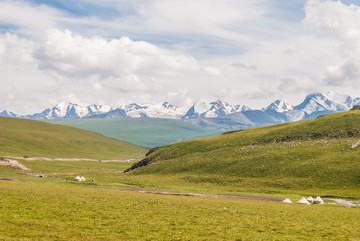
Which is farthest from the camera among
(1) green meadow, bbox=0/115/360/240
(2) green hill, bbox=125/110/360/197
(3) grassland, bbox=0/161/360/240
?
(2) green hill, bbox=125/110/360/197

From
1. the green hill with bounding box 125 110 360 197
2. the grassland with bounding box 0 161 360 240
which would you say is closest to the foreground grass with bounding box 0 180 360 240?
the grassland with bounding box 0 161 360 240

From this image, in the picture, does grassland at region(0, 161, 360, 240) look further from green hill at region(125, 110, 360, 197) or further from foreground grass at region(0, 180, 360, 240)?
green hill at region(125, 110, 360, 197)

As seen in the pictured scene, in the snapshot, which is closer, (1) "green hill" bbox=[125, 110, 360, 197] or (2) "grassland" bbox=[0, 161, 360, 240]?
(2) "grassland" bbox=[0, 161, 360, 240]

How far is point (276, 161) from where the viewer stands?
9781 centimetres

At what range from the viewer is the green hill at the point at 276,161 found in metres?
80.5

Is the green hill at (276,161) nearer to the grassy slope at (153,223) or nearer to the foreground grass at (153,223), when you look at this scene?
the foreground grass at (153,223)

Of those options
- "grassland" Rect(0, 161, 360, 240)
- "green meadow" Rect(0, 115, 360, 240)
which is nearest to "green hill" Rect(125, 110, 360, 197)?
"green meadow" Rect(0, 115, 360, 240)

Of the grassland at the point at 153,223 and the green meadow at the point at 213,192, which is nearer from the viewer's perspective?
the grassland at the point at 153,223

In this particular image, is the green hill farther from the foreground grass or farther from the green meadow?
the foreground grass

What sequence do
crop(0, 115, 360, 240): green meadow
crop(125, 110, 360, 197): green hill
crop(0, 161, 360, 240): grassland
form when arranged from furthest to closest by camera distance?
crop(125, 110, 360, 197): green hill
crop(0, 115, 360, 240): green meadow
crop(0, 161, 360, 240): grassland

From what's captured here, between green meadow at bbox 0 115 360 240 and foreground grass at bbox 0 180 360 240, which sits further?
green meadow at bbox 0 115 360 240

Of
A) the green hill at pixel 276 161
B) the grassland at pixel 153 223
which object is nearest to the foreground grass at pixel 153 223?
the grassland at pixel 153 223

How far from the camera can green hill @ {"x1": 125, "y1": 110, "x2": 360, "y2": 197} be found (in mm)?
80500

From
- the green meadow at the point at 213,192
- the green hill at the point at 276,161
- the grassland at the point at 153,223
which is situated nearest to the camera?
the grassland at the point at 153,223
